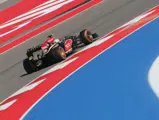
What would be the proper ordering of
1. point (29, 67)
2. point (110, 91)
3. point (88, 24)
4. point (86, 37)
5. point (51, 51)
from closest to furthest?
point (110, 91) → point (51, 51) → point (29, 67) → point (86, 37) → point (88, 24)

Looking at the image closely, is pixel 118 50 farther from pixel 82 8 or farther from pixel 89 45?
pixel 82 8

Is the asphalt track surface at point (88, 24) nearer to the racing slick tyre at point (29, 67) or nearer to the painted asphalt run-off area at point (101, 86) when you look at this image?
the racing slick tyre at point (29, 67)

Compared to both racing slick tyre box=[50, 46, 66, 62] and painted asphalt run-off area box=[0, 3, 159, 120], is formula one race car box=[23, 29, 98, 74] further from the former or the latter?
painted asphalt run-off area box=[0, 3, 159, 120]

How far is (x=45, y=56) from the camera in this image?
38.7 ft

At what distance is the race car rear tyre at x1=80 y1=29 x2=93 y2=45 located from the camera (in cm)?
1244

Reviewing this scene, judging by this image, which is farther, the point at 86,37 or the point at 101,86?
the point at 86,37

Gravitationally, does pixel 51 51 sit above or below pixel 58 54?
above

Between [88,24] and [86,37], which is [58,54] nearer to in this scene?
[86,37]

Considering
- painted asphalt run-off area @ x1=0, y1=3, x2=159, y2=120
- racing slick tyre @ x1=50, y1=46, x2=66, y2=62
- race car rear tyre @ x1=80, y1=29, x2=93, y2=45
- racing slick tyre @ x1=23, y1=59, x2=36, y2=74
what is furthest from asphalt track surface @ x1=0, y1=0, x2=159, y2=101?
painted asphalt run-off area @ x1=0, y1=3, x2=159, y2=120

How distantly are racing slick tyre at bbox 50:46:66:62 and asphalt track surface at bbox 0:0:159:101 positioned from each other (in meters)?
0.49

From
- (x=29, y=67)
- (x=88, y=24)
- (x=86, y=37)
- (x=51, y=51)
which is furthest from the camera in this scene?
(x=88, y=24)

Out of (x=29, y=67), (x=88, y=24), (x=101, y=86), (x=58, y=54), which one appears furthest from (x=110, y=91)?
(x=88, y=24)

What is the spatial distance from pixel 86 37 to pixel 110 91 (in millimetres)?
4314

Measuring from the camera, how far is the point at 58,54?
11.8 metres
